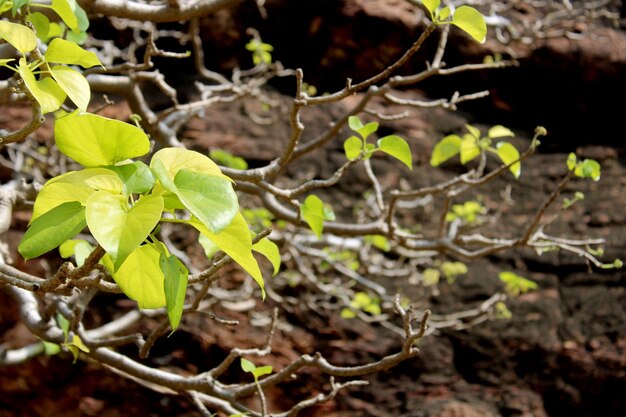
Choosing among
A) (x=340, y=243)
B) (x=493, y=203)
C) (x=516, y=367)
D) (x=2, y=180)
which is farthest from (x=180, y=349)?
(x=493, y=203)

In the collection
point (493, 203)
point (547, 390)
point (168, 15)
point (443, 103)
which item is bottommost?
point (547, 390)

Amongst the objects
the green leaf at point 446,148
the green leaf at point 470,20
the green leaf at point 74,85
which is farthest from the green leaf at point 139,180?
the green leaf at point 446,148

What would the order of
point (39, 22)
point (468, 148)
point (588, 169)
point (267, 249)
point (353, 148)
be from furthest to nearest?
point (468, 148)
point (588, 169)
point (353, 148)
point (39, 22)
point (267, 249)

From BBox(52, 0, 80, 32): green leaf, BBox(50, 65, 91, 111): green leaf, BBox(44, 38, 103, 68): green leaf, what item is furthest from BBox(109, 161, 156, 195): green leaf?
BBox(52, 0, 80, 32): green leaf

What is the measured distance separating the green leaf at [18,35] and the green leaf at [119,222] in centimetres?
→ 30

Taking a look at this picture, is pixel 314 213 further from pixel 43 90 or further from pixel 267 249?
pixel 43 90

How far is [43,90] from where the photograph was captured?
0.84 metres

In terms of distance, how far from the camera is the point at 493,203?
3367 mm

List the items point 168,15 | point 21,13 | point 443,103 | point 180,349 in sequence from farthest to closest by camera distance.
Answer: point 180,349 < point 443,103 < point 168,15 < point 21,13

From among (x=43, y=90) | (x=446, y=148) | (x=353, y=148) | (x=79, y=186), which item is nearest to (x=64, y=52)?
(x=43, y=90)

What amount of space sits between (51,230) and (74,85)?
0.25 meters

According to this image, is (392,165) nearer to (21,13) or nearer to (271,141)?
(271,141)

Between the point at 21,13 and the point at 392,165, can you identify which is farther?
the point at 392,165

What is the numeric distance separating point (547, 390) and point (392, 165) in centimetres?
143
